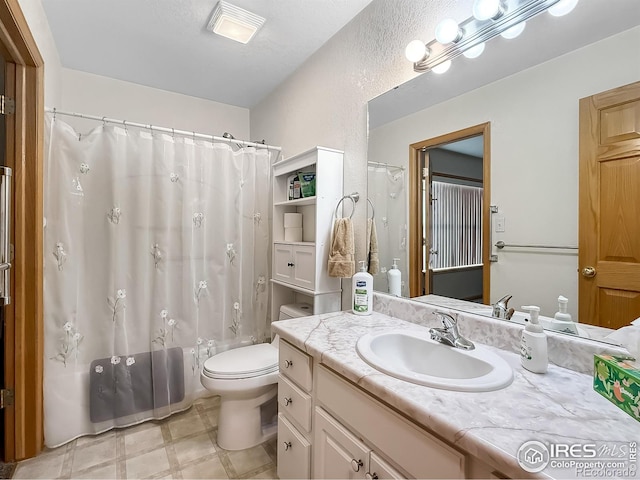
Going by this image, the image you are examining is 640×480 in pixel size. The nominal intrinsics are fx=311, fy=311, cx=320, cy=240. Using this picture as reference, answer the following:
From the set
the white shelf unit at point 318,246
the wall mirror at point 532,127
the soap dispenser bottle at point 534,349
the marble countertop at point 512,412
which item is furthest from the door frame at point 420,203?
the white shelf unit at point 318,246

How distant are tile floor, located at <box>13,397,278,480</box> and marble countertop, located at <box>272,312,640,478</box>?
3.27ft

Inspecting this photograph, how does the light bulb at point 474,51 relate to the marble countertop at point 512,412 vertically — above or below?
above

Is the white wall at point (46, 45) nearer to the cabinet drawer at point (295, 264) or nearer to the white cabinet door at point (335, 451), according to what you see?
the cabinet drawer at point (295, 264)

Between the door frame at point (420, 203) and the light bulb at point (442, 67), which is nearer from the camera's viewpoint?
the door frame at point (420, 203)

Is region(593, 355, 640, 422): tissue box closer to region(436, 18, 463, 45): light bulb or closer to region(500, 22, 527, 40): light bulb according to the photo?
region(500, 22, 527, 40): light bulb

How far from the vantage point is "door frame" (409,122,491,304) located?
46.4 inches

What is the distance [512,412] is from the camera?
69 cm

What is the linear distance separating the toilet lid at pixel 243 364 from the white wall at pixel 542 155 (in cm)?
116

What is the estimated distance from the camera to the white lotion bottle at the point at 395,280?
5.07 ft

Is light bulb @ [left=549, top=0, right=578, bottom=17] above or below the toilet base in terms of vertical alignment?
above

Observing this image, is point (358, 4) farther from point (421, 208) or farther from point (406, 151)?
point (421, 208)

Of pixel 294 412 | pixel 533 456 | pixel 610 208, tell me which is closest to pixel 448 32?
pixel 610 208

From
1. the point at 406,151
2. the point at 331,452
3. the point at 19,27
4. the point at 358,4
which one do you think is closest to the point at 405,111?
the point at 406,151

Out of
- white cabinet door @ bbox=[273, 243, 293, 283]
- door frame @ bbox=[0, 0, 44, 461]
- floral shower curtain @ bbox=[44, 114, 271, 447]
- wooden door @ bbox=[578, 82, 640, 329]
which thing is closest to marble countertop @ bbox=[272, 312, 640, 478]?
wooden door @ bbox=[578, 82, 640, 329]
